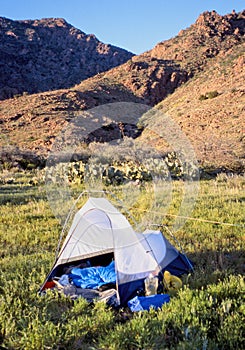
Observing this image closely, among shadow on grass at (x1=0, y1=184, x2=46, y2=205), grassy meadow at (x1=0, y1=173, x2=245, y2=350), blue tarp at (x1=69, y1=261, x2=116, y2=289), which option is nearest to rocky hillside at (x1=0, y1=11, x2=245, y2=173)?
shadow on grass at (x1=0, y1=184, x2=46, y2=205)

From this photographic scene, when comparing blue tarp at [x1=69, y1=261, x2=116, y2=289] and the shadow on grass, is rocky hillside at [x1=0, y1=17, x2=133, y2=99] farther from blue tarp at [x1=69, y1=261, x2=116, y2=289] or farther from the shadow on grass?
blue tarp at [x1=69, y1=261, x2=116, y2=289]

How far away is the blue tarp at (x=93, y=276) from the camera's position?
5.54 metres

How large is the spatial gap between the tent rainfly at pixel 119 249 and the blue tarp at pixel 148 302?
0.21 meters

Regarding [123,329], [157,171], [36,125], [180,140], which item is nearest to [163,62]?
[36,125]

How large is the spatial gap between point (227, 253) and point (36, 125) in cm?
3647

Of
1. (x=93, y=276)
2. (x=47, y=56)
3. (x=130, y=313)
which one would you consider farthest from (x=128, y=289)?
(x=47, y=56)

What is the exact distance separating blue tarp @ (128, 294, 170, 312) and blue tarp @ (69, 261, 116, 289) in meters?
0.81

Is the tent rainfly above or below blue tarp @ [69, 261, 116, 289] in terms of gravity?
above

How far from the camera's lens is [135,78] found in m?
63.2

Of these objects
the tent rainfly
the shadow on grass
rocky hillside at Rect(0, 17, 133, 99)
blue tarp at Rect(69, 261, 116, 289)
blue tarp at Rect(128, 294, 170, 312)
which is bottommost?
blue tarp at Rect(128, 294, 170, 312)

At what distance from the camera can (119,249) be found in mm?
5477

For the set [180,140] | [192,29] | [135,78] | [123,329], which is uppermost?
[192,29]

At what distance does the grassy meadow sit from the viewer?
373 centimetres

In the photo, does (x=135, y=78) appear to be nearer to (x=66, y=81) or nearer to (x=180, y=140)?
(x=66, y=81)
